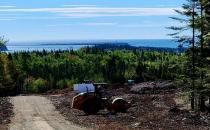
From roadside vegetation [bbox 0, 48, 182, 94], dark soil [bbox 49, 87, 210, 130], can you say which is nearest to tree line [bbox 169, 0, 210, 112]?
dark soil [bbox 49, 87, 210, 130]

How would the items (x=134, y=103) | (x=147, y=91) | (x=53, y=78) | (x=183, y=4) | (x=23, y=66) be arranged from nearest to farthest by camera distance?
(x=183, y=4) < (x=134, y=103) < (x=147, y=91) < (x=53, y=78) < (x=23, y=66)

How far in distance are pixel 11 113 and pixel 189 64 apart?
13537 millimetres

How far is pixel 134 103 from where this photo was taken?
4600 cm

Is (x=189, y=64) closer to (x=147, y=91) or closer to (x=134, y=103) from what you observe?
(x=134, y=103)

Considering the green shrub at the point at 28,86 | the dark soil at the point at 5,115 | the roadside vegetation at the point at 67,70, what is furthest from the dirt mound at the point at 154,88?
the green shrub at the point at 28,86

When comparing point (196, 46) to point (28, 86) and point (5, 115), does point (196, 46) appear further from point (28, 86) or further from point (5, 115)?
point (28, 86)

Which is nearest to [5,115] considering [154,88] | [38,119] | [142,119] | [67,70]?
[38,119]

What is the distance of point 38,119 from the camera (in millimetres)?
35812

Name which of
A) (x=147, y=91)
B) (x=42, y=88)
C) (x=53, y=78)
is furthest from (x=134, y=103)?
(x=53, y=78)

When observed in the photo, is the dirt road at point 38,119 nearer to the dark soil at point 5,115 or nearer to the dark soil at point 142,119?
the dark soil at point 5,115

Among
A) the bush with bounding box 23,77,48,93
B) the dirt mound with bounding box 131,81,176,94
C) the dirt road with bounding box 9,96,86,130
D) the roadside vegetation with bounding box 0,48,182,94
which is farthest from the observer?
the bush with bounding box 23,77,48,93

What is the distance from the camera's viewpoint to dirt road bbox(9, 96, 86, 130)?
102 ft

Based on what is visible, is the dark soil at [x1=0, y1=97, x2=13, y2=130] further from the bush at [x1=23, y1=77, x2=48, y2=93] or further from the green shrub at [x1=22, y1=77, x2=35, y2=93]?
the bush at [x1=23, y1=77, x2=48, y2=93]

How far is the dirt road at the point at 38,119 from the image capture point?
31017 mm
